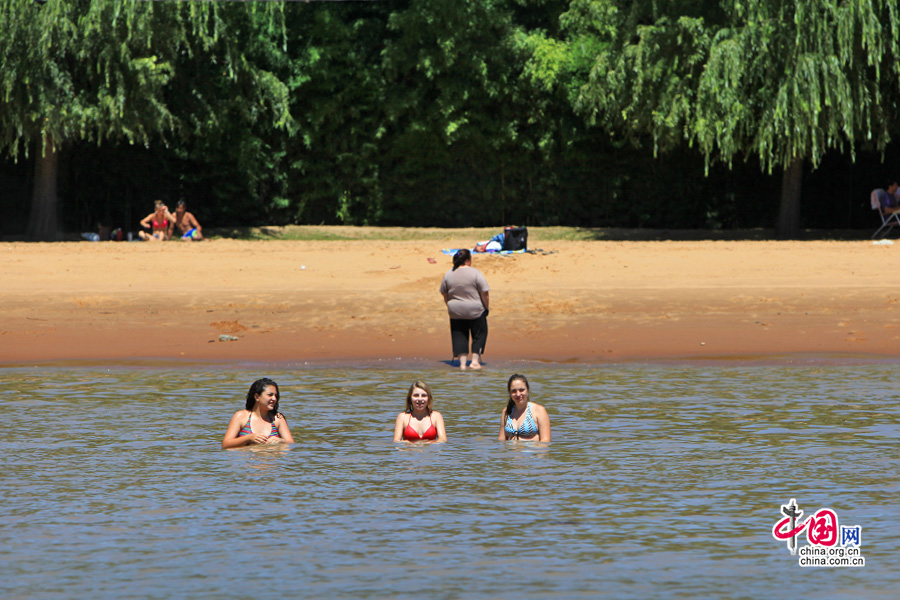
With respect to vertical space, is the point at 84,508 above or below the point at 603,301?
below

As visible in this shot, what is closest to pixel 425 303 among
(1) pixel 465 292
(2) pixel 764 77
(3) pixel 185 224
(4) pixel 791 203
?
(1) pixel 465 292

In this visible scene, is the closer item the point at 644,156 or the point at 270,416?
the point at 270,416

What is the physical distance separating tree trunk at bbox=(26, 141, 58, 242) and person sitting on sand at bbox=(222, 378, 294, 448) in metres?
19.0

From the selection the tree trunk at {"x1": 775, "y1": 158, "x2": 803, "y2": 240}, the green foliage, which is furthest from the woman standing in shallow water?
the tree trunk at {"x1": 775, "y1": 158, "x2": 803, "y2": 240}

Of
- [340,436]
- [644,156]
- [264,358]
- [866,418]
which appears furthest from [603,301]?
[644,156]

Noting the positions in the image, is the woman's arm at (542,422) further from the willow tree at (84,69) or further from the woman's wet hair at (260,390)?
the willow tree at (84,69)

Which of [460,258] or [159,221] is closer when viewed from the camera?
[460,258]

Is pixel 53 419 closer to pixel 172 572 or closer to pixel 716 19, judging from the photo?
pixel 172 572

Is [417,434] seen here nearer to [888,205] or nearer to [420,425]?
[420,425]

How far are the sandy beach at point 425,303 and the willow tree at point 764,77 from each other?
2.65m

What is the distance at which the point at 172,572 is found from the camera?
7.31 metres

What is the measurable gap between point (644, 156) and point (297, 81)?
356 inches

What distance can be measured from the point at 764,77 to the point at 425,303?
420 inches

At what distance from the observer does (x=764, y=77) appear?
85.0 ft
